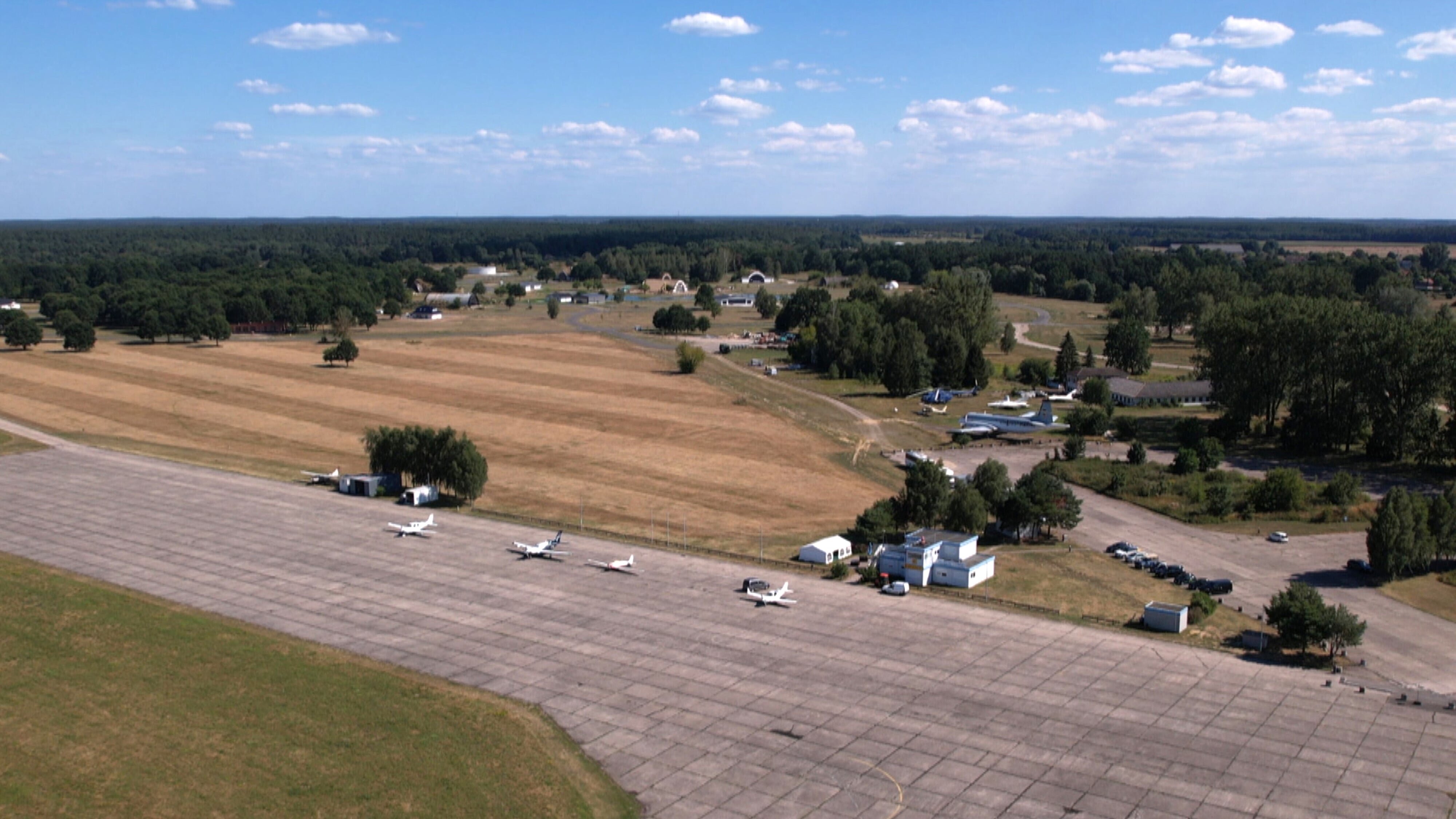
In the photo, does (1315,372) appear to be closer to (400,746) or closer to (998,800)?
(998,800)

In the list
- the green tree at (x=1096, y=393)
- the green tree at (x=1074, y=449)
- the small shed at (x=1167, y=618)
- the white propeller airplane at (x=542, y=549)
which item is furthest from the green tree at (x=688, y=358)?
the small shed at (x=1167, y=618)

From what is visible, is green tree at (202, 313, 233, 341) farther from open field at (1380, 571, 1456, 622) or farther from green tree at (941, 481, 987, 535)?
open field at (1380, 571, 1456, 622)

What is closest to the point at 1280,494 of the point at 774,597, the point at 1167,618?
the point at 1167,618

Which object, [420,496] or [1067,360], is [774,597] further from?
[1067,360]

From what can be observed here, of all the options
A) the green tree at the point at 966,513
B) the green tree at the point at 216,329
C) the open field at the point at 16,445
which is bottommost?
the open field at the point at 16,445

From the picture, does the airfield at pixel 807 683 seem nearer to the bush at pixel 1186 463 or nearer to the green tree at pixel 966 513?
the green tree at pixel 966 513

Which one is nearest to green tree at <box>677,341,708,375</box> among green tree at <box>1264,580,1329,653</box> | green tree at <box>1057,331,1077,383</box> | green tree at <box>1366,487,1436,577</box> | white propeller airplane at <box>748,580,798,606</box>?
green tree at <box>1057,331,1077,383</box>

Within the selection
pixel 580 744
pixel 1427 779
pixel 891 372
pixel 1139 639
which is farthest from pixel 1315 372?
pixel 580 744
